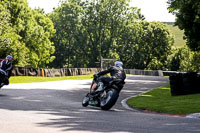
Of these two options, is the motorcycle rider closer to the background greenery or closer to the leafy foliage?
the background greenery

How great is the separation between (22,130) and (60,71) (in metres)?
46.9

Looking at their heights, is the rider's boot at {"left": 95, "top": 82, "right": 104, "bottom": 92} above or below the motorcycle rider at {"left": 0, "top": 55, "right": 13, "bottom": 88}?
below

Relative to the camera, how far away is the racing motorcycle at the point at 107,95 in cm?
1313

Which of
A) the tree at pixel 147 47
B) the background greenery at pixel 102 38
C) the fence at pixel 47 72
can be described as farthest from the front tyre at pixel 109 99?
the tree at pixel 147 47

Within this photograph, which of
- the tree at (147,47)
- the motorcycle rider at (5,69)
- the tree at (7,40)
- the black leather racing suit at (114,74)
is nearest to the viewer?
the black leather racing suit at (114,74)

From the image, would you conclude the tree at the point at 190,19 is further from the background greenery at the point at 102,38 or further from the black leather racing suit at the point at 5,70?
the background greenery at the point at 102,38

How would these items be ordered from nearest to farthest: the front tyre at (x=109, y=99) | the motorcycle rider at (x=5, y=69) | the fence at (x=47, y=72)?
1. the front tyre at (x=109, y=99)
2. the motorcycle rider at (x=5, y=69)
3. the fence at (x=47, y=72)

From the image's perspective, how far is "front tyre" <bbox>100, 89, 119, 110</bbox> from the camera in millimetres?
13086

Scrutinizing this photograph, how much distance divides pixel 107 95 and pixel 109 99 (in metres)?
0.19

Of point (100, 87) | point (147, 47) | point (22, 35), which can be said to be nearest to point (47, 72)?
point (22, 35)

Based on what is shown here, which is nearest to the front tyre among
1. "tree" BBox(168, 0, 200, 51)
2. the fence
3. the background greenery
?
"tree" BBox(168, 0, 200, 51)

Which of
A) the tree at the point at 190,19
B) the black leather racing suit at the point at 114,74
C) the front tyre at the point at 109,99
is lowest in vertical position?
the front tyre at the point at 109,99

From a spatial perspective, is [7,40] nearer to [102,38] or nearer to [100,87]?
[102,38]

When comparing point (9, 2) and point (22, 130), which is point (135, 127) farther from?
point (9, 2)
